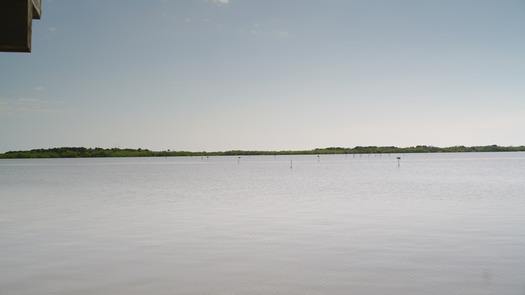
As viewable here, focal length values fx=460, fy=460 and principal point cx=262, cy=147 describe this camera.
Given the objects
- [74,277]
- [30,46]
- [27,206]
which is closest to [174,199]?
[27,206]

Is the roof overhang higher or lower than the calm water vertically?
higher

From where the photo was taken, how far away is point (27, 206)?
27.0 m

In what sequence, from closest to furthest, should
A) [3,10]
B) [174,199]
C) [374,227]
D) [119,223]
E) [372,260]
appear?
[3,10] → [372,260] → [374,227] → [119,223] → [174,199]

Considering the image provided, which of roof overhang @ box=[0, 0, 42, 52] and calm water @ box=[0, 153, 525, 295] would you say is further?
calm water @ box=[0, 153, 525, 295]

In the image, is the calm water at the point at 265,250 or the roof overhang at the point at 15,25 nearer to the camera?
the roof overhang at the point at 15,25

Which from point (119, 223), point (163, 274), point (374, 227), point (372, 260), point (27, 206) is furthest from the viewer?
point (27, 206)

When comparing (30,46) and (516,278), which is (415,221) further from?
(30,46)

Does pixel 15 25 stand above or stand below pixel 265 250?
above

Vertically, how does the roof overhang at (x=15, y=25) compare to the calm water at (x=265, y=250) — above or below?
above

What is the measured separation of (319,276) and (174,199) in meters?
22.0

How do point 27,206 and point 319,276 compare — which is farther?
point 27,206

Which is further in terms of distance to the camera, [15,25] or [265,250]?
[265,250]

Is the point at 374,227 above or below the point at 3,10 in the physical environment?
below

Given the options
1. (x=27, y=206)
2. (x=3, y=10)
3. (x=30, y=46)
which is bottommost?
(x=27, y=206)
